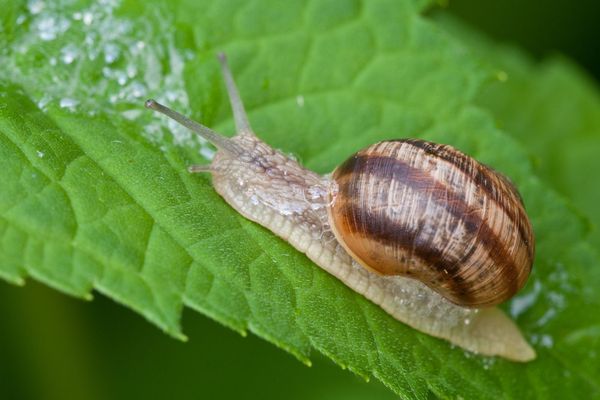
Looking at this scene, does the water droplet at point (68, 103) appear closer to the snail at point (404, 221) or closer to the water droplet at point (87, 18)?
the snail at point (404, 221)

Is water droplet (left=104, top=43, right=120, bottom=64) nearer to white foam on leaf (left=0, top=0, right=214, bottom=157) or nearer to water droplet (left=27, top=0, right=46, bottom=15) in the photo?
white foam on leaf (left=0, top=0, right=214, bottom=157)

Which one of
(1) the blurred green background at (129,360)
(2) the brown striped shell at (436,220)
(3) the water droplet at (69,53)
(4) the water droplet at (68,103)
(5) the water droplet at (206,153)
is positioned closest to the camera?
(2) the brown striped shell at (436,220)

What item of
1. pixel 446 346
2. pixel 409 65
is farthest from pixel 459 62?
pixel 446 346

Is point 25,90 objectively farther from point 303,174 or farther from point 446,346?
point 446,346

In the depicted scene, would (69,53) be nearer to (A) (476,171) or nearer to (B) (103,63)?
(B) (103,63)

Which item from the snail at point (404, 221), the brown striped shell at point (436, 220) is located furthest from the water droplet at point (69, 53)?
the brown striped shell at point (436, 220)

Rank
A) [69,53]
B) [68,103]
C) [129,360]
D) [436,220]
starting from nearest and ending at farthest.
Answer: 1. [436,220]
2. [68,103]
3. [69,53]
4. [129,360]

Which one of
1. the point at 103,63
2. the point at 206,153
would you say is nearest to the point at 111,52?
the point at 103,63
